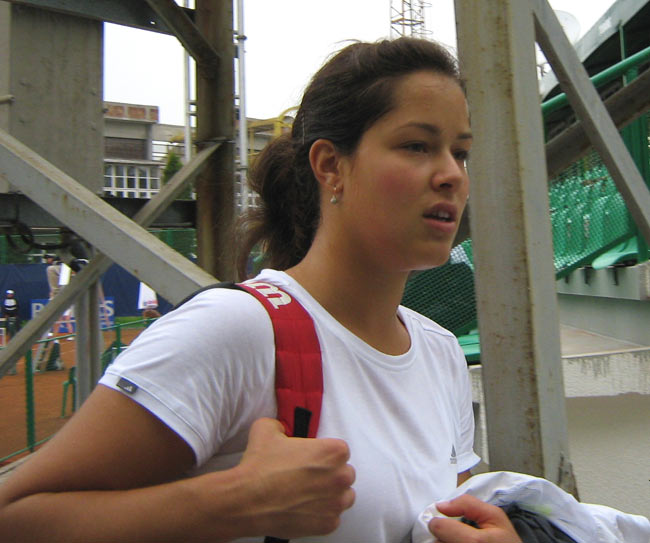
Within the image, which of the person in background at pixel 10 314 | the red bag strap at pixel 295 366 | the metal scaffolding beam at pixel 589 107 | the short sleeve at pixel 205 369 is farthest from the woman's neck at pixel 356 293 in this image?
the person in background at pixel 10 314

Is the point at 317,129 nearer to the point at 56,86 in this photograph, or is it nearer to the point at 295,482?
the point at 295,482

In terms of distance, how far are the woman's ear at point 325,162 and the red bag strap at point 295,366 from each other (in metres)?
0.33

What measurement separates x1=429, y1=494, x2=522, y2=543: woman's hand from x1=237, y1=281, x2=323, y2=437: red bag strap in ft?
0.93

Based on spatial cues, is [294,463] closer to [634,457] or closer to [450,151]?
[450,151]

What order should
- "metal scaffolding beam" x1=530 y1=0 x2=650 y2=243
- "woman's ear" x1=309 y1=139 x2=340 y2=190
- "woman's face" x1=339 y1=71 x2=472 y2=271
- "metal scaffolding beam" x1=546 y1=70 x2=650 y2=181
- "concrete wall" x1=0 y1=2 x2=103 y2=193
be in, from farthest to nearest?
"concrete wall" x1=0 y1=2 x2=103 y2=193, "metal scaffolding beam" x1=546 y1=70 x2=650 y2=181, "metal scaffolding beam" x1=530 y1=0 x2=650 y2=243, "woman's ear" x1=309 y1=139 x2=340 y2=190, "woman's face" x1=339 y1=71 x2=472 y2=271

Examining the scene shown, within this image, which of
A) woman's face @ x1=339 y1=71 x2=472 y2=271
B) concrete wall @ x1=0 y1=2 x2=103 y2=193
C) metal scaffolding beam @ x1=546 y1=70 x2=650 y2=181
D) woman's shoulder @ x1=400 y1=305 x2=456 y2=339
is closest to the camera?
woman's face @ x1=339 y1=71 x2=472 y2=271

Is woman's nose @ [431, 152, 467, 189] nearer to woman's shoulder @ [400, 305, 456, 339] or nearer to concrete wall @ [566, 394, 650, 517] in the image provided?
woman's shoulder @ [400, 305, 456, 339]

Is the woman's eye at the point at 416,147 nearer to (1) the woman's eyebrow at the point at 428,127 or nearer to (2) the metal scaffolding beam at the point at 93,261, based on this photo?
(1) the woman's eyebrow at the point at 428,127

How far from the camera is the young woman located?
92 cm

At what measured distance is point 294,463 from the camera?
0.96 metres

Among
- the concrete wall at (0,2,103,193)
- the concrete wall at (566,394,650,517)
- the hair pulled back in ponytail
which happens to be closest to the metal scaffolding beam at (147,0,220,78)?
the concrete wall at (0,2,103,193)

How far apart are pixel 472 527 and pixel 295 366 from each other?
1.39ft

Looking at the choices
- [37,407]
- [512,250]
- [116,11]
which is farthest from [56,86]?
[37,407]

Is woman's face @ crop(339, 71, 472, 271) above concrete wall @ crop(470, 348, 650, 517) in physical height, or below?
above
